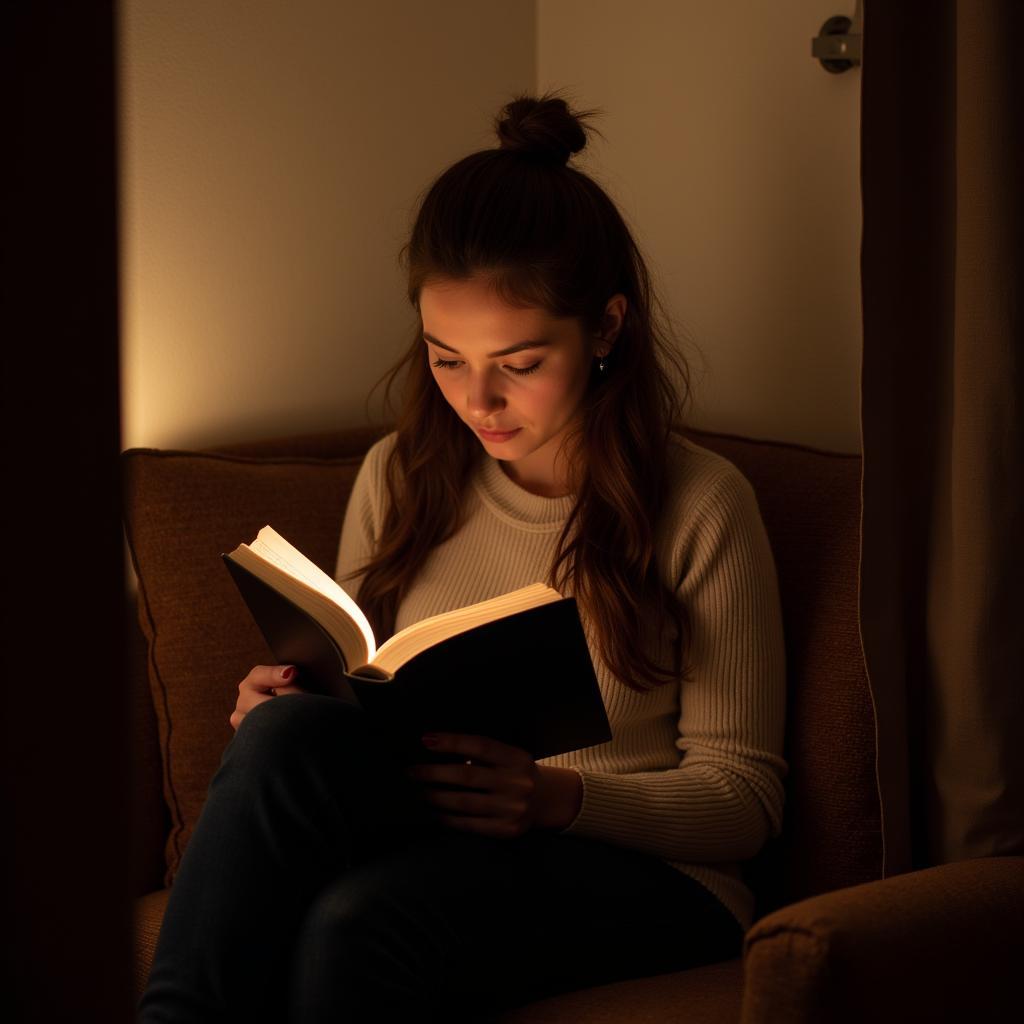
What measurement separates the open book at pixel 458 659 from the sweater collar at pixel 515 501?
375 mm

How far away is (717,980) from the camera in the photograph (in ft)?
4.17

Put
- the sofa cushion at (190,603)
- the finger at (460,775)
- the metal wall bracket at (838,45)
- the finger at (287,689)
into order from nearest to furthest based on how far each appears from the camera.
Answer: the finger at (460,775) < the finger at (287,689) < the sofa cushion at (190,603) < the metal wall bracket at (838,45)

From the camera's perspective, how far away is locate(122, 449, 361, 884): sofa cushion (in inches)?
61.1

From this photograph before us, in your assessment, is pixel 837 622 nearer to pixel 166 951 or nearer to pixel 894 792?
pixel 894 792

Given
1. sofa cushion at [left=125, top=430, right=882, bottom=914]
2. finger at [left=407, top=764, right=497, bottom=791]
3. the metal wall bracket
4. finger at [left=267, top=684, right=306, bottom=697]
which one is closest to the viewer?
finger at [left=407, top=764, right=497, bottom=791]

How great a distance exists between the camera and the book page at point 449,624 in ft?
3.69

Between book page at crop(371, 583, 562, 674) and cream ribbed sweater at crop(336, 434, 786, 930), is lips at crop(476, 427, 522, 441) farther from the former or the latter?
book page at crop(371, 583, 562, 674)

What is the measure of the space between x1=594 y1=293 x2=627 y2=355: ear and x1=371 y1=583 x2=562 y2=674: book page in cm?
43

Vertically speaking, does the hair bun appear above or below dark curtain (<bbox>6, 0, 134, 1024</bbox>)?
above

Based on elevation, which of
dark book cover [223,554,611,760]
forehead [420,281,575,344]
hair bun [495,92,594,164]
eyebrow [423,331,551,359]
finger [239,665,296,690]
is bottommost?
finger [239,665,296,690]

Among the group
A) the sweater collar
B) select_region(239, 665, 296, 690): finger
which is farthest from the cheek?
select_region(239, 665, 296, 690): finger

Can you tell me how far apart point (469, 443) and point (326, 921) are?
2.32 feet

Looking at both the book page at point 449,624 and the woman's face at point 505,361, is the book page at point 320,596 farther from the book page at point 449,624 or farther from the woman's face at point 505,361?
the woman's face at point 505,361

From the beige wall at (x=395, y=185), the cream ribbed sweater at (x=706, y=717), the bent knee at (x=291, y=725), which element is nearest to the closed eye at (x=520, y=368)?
the cream ribbed sweater at (x=706, y=717)
